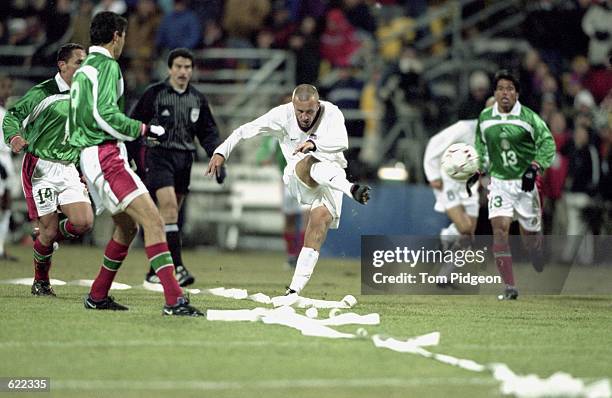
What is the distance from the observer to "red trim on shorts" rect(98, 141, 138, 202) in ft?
32.6

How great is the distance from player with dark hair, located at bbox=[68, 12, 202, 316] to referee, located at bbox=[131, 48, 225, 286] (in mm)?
3644

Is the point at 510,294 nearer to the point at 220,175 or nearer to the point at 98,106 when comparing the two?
the point at 220,175

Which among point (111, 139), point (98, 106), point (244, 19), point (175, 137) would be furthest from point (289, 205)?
point (98, 106)

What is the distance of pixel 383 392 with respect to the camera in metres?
7.25

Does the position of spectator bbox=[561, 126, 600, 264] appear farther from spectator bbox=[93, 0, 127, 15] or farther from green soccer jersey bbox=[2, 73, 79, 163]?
green soccer jersey bbox=[2, 73, 79, 163]

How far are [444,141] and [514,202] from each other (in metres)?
1.84

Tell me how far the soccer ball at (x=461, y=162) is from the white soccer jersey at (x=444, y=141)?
4.72ft

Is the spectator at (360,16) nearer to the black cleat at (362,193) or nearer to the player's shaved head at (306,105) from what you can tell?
the player's shaved head at (306,105)

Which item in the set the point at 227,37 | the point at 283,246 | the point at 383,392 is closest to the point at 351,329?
the point at 383,392

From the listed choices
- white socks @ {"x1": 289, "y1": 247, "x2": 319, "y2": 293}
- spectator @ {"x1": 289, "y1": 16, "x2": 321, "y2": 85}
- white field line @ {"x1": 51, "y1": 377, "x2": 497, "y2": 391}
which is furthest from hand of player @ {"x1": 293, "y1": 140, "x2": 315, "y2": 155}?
spectator @ {"x1": 289, "y1": 16, "x2": 321, "y2": 85}

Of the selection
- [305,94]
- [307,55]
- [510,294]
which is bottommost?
[510,294]

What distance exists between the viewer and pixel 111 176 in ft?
32.8

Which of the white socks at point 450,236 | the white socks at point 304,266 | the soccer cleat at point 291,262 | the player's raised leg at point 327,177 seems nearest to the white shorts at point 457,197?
the white socks at point 450,236

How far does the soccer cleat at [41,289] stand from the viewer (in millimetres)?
12094
